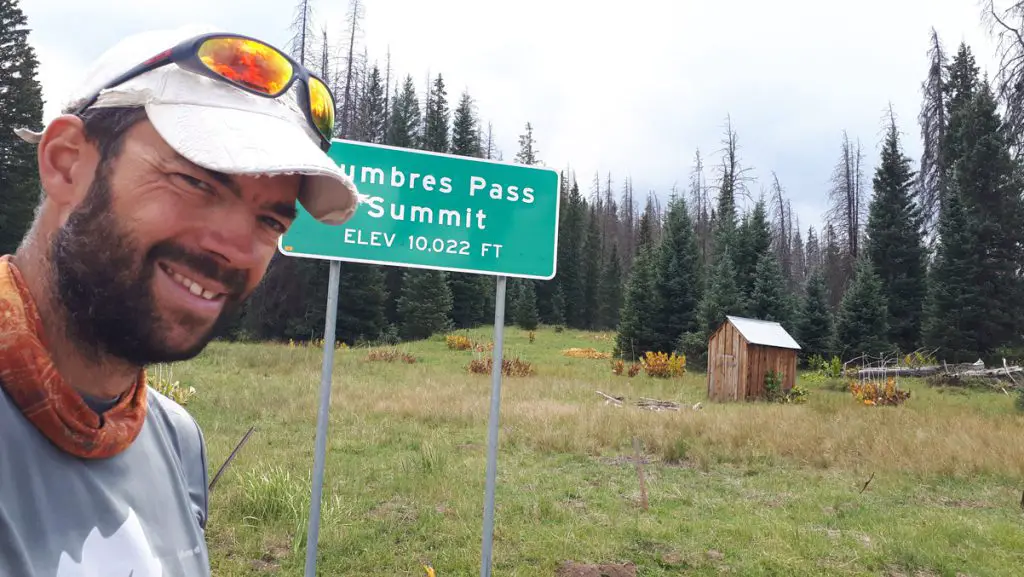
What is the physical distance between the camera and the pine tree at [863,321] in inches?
1035

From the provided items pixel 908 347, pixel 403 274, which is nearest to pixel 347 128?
pixel 403 274

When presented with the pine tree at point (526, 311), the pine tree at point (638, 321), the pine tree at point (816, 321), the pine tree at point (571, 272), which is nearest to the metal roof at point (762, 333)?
the pine tree at point (816, 321)

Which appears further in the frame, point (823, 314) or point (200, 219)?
point (823, 314)

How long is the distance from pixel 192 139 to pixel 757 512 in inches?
273

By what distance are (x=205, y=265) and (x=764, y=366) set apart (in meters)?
16.6

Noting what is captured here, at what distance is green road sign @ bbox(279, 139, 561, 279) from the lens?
11.2 feet

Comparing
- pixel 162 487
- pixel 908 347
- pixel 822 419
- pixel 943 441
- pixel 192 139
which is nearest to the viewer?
pixel 192 139

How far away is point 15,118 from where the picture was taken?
87.1 ft

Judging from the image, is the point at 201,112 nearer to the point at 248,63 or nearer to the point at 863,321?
the point at 248,63

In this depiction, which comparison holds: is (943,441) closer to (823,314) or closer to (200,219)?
(200,219)

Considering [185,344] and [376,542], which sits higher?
[185,344]

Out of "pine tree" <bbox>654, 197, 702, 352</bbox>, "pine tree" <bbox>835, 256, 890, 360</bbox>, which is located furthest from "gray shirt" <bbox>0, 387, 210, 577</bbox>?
"pine tree" <bbox>654, 197, 702, 352</bbox>

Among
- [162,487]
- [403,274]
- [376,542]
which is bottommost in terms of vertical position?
[376,542]

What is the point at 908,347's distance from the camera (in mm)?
30734
